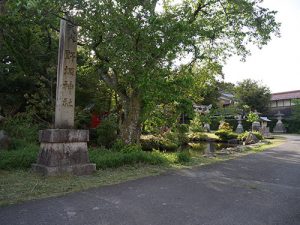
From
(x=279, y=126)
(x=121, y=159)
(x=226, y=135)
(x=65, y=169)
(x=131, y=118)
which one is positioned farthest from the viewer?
(x=279, y=126)

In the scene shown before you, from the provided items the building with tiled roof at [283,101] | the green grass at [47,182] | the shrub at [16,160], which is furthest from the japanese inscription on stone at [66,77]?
the building with tiled roof at [283,101]

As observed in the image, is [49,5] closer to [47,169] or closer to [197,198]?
[47,169]

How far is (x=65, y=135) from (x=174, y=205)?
368 centimetres

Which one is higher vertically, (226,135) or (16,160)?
(226,135)

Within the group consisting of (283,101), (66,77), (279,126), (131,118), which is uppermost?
(283,101)

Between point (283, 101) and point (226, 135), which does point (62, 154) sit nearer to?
point (226, 135)

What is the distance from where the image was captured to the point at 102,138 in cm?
1393

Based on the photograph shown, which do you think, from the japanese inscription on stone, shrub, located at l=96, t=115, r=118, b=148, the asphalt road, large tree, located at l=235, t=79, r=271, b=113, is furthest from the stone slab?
large tree, located at l=235, t=79, r=271, b=113

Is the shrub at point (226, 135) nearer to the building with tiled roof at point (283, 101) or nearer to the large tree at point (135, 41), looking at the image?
the large tree at point (135, 41)

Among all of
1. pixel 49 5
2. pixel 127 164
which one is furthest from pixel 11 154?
pixel 49 5

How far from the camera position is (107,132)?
13867mm

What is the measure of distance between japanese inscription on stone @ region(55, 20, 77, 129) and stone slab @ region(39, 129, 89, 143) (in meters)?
0.32

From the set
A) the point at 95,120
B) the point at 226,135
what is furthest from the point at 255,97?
the point at 95,120

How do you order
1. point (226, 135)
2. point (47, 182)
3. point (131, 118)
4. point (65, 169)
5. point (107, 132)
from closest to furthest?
point (47, 182) < point (65, 169) < point (131, 118) < point (107, 132) < point (226, 135)
